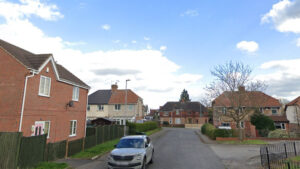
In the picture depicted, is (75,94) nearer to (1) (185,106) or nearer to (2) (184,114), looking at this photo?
(2) (184,114)

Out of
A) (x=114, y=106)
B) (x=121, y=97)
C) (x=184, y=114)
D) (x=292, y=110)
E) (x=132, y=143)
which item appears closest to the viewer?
(x=132, y=143)

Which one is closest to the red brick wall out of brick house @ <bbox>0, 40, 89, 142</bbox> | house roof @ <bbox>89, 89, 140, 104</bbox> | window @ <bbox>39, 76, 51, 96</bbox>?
brick house @ <bbox>0, 40, 89, 142</bbox>

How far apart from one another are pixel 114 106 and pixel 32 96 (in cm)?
2776

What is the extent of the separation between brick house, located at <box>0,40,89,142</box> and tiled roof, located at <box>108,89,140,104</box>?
2264cm

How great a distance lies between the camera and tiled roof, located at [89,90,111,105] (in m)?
41.6

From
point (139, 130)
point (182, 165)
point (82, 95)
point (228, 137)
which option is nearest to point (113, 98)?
point (139, 130)

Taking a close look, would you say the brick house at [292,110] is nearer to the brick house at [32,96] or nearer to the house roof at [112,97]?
the house roof at [112,97]

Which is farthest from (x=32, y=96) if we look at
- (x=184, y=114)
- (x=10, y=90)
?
(x=184, y=114)

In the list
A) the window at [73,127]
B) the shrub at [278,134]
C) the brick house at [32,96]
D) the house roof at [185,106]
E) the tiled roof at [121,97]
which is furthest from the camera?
the house roof at [185,106]

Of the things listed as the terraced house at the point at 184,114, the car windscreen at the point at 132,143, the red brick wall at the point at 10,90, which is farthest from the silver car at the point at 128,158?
the terraced house at the point at 184,114

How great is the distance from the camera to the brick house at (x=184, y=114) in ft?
191

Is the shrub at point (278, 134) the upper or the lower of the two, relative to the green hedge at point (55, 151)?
lower

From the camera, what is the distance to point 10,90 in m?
12.5

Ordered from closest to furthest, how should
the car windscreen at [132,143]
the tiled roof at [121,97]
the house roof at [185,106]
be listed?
the car windscreen at [132,143] < the tiled roof at [121,97] < the house roof at [185,106]
